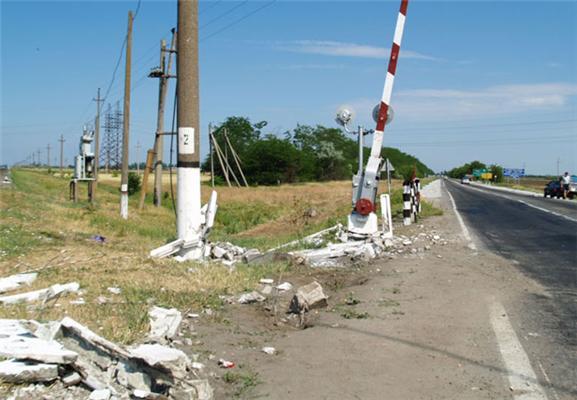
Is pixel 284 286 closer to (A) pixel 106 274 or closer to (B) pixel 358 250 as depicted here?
(A) pixel 106 274

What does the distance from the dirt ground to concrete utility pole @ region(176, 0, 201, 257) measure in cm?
228

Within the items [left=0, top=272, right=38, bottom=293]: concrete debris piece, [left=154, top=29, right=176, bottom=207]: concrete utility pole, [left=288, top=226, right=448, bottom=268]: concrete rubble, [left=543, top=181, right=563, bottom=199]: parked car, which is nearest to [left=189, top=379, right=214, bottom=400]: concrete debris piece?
[left=0, top=272, right=38, bottom=293]: concrete debris piece

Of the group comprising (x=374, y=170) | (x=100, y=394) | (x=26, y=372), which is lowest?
(x=100, y=394)

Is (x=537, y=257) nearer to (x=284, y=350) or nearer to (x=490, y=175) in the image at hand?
(x=284, y=350)

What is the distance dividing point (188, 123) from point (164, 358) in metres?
6.47

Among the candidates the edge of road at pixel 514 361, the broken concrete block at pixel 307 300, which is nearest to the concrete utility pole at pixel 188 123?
the broken concrete block at pixel 307 300

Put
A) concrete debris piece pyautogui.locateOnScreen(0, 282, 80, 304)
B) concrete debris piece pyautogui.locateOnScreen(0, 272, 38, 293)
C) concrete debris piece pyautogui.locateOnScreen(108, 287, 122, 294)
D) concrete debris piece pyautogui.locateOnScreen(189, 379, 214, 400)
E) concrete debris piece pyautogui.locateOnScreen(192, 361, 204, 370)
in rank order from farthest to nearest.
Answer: concrete debris piece pyautogui.locateOnScreen(0, 272, 38, 293) → concrete debris piece pyautogui.locateOnScreen(108, 287, 122, 294) → concrete debris piece pyautogui.locateOnScreen(0, 282, 80, 304) → concrete debris piece pyautogui.locateOnScreen(192, 361, 204, 370) → concrete debris piece pyautogui.locateOnScreen(189, 379, 214, 400)

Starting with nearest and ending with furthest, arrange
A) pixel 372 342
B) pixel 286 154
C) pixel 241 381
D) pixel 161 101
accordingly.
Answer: pixel 241 381, pixel 372 342, pixel 161 101, pixel 286 154

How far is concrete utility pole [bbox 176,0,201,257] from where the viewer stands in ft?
33.1

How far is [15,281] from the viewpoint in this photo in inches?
289

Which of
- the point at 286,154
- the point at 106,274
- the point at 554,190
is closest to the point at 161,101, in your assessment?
the point at 106,274

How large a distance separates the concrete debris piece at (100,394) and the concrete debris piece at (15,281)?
3.68 metres

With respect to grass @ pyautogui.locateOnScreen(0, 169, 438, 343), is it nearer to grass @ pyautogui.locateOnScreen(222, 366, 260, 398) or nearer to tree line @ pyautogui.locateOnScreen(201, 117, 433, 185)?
grass @ pyautogui.locateOnScreen(222, 366, 260, 398)

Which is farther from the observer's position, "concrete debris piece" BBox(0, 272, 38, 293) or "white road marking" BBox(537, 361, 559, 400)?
"concrete debris piece" BBox(0, 272, 38, 293)
